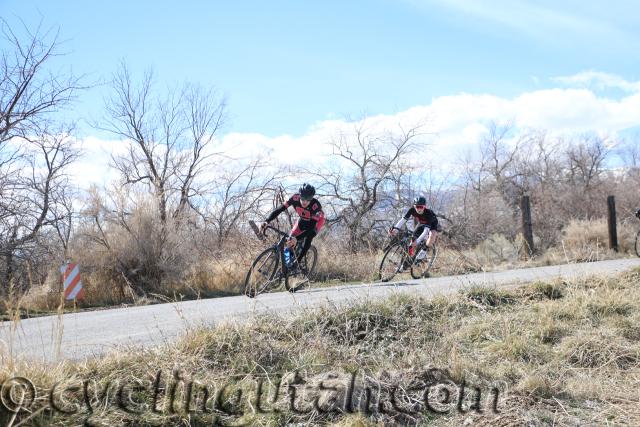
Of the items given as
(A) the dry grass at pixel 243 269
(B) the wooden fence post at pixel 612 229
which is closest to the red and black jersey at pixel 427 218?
(A) the dry grass at pixel 243 269

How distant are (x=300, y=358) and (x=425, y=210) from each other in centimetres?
889

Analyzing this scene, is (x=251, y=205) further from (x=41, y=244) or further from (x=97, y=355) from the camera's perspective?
(x=97, y=355)

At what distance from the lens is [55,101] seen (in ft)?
53.1

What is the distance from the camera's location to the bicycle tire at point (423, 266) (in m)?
13.6

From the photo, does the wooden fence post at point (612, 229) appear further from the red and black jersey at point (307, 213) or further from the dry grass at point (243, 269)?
the red and black jersey at point (307, 213)

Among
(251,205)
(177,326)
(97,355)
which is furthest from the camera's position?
(251,205)

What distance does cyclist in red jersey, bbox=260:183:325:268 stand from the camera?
11.5 m

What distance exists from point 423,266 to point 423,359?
27.3 ft

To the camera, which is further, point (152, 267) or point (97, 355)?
point (152, 267)

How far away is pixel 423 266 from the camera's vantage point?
45.3 ft

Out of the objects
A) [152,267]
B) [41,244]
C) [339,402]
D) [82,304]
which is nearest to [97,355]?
[339,402]

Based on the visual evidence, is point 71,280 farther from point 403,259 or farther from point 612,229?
point 612,229

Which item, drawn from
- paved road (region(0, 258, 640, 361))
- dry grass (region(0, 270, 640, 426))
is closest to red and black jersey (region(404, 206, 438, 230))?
paved road (region(0, 258, 640, 361))

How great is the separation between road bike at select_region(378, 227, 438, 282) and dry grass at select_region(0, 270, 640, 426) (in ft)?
17.6
